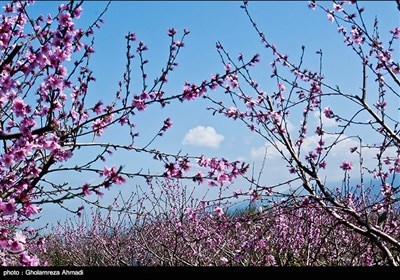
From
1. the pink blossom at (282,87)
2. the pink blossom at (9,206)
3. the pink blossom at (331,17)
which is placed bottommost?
the pink blossom at (9,206)

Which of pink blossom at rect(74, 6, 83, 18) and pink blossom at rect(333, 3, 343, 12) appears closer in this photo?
pink blossom at rect(74, 6, 83, 18)

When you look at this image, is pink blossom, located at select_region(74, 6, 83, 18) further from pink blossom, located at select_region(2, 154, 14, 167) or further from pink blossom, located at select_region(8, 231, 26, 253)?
pink blossom, located at select_region(8, 231, 26, 253)

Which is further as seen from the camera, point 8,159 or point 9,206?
point 8,159

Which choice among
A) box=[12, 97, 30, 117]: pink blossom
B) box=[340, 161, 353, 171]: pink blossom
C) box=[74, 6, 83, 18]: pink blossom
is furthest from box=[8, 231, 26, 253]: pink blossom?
box=[340, 161, 353, 171]: pink blossom

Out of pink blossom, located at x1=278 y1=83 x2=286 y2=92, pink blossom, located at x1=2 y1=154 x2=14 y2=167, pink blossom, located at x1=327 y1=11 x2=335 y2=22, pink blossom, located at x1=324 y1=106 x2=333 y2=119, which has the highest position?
pink blossom, located at x1=327 y1=11 x2=335 y2=22

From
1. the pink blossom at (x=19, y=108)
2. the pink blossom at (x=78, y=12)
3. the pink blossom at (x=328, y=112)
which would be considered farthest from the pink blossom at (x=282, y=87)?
the pink blossom at (x=19, y=108)

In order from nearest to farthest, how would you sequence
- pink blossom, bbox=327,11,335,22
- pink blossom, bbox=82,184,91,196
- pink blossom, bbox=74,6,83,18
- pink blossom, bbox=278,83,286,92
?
1. pink blossom, bbox=82,184,91,196
2. pink blossom, bbox=74,6,83,18
3. pink blossom, bbox=327,11,335,22
4. pink blossom, bbox=278,83,286,92

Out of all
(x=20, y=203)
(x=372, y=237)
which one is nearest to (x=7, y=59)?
(x=20, y=203)

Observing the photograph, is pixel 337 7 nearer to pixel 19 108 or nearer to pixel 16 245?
pixel 19 108

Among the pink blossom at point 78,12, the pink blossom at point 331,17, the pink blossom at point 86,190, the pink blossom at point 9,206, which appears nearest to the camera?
the pink blossom at point 9,206

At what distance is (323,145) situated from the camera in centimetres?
539

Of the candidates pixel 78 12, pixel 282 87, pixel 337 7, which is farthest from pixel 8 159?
pixel 337 7

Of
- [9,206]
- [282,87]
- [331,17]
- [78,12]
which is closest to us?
[9,206]

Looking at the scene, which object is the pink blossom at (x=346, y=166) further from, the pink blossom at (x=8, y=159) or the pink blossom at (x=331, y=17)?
the pink blossom at (x=8, y=159)
